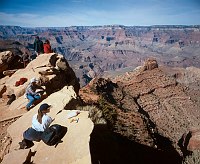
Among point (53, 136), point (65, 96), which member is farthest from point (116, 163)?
point (65, 96)

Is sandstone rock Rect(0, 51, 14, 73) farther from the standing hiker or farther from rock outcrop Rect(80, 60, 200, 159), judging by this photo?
rock outcrop Rect(80, 60, 200, 159)

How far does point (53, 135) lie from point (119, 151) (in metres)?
4.54

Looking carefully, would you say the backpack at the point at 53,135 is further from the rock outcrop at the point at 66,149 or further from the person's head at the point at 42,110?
the person's head at the point at 42,110

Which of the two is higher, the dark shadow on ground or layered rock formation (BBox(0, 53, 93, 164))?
layered rock formation (BBox(0, 53, 93, 164))

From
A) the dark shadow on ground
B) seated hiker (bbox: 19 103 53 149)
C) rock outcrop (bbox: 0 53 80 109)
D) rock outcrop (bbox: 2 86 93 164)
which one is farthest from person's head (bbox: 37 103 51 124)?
rock outcrop (bbox: 0 53 80 109)

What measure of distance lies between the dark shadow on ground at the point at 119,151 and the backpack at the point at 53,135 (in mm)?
1135

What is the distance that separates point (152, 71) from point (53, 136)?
4688 centimetres

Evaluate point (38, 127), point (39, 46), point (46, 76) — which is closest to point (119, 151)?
point (38, 127)

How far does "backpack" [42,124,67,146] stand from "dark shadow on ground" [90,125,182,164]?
1135 millimetres

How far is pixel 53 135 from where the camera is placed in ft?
28.9

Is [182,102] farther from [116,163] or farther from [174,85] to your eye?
[116,163]

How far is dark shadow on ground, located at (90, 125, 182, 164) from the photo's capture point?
9.58 m

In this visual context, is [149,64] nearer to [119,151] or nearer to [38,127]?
[119,151]

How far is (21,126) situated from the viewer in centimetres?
1145
